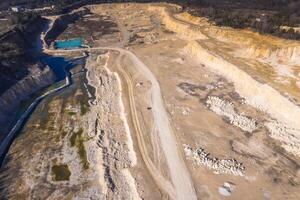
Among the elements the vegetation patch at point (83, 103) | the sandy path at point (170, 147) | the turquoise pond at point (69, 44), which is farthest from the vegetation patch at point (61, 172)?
the turquoise pond at point (69, 44)

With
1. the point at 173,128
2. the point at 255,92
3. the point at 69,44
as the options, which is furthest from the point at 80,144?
the point at 69,44

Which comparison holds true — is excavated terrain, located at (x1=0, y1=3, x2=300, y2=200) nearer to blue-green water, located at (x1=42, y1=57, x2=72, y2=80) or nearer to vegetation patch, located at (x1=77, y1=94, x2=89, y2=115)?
vegetation patch, located at (x1=77, y1=94, x2=89, y2=115)

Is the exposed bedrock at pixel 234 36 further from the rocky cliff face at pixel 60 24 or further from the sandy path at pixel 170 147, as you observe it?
the rocky cliff face at pixel 60 24

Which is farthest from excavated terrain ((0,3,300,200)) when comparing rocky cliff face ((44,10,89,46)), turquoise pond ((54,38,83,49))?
rocky cliff face ((44,10,89,46))

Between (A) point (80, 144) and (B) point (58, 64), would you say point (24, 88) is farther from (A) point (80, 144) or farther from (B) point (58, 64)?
(A) point (80, 144)

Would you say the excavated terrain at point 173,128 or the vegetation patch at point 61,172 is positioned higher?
the excavated terrain at point 173,128

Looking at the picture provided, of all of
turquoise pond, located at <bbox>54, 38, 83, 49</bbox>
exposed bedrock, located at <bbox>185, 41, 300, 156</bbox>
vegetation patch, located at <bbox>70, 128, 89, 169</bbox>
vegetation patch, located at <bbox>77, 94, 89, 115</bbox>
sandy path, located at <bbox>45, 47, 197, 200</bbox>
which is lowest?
vegetation patch, located at <bbox>70, 128, 89, 169</bbox>
